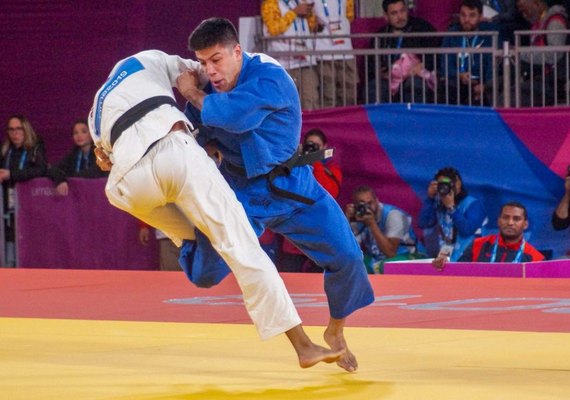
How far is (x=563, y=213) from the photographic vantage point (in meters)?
9.59

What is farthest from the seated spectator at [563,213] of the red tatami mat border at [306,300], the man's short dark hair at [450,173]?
the red tatami mat border at [306,300]

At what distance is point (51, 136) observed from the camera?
12.2 metres

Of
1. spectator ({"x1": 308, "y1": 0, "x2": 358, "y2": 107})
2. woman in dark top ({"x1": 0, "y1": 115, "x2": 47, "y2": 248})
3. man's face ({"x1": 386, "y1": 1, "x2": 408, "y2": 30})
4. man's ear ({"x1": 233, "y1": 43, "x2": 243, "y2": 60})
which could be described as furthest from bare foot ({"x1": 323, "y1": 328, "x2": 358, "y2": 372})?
woman in dark top ({"x1": 0, "y1": 115, "x2": 47, "y2": 248})

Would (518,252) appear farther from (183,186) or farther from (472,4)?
(183,186)

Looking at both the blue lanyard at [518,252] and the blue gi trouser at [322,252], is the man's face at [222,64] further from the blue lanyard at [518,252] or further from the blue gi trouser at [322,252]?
the blue lanyard at [518,252]

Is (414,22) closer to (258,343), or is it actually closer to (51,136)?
(51,136)

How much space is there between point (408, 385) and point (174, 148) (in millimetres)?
1202

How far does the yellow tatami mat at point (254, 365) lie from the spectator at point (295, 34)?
4.39m

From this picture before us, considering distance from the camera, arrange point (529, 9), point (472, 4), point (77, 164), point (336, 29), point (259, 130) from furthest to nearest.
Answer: point (77, 164) → point (529, 9) → point (336, 29) → point (472, 4) → point (259, 130)

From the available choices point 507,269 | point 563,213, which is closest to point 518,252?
point 507,269

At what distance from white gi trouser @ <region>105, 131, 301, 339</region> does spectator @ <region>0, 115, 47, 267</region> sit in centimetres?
658

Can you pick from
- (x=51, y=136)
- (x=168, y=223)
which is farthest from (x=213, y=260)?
(x=51, y=136)

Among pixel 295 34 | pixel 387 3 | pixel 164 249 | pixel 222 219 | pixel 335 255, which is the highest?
pixel 387 3

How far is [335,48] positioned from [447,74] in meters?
0.95
